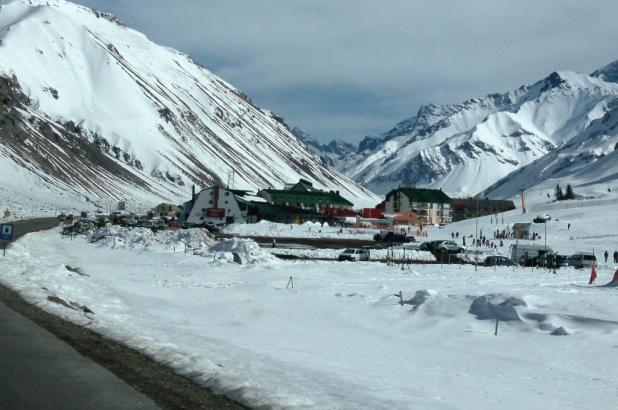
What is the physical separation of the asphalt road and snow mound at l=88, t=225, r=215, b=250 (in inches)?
1792

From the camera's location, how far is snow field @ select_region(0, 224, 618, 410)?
1405cm

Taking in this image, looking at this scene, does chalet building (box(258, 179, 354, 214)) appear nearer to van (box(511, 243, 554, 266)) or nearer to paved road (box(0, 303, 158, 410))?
van (box(511, 243, 554, 266))

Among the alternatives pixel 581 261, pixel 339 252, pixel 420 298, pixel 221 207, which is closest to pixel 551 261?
pixel 581 261

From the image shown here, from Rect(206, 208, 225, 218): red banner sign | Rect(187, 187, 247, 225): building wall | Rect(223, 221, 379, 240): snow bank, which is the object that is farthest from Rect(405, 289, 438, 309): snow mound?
Rect(206, 208, 225, 218): red banner sign

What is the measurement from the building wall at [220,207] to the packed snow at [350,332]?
9533 centimetres

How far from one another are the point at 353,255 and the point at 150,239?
57.6 ft

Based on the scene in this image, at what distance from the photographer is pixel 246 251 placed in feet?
172

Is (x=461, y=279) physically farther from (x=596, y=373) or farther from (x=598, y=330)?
(x=596, y=373)

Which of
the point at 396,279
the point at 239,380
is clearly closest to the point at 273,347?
the point at 239,380

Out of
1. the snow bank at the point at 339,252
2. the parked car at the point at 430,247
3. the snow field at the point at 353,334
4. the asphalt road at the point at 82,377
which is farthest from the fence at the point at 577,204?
the asphalt road at the point at 82,377

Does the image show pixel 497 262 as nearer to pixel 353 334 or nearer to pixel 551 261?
pixel 551 261

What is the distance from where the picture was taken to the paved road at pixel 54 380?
10172mm

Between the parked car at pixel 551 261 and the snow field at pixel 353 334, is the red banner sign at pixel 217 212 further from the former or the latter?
the snow field at pixel 353 334

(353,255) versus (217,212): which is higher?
(217,212)
